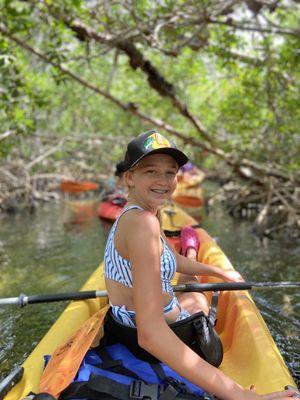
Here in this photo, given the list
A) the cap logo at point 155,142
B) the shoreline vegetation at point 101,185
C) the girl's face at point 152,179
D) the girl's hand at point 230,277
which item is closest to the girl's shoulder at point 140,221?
the girl's face at point 152,179

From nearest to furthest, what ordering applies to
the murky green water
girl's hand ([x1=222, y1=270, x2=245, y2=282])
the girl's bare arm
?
1. the girl's bare arm
2. girl's hand ([x1=222, y1=270, x2=245, y2=282])
3. the murky green water

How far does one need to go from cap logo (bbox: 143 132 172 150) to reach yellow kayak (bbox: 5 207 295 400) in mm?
1208

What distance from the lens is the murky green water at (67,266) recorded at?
13.2 ft

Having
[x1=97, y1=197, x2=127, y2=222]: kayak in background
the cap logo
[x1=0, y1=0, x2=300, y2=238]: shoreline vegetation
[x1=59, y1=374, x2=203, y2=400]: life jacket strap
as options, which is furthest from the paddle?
[x1=97, y1=197, x2=127, y2=222]: kayak in background

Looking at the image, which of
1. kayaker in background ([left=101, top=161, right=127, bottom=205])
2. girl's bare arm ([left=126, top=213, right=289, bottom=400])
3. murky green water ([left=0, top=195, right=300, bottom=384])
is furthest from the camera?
kayaker in background ([left=101, top=161, right=127, bottom=205])

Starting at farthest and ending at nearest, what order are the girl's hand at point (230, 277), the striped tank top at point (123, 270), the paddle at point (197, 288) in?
the girl's hand at point (230, 277), the paddle at point (197, 288), the striped tank top at point (123, 270)

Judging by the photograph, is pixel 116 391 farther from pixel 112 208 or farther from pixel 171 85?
pixel 112 208

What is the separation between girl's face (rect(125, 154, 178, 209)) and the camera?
1.95 metres

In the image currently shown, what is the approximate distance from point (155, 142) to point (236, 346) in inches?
54.3

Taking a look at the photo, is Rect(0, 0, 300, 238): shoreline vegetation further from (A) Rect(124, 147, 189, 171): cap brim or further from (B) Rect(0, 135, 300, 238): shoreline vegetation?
(A) Rect(124, 147, 189, 171): cap brim

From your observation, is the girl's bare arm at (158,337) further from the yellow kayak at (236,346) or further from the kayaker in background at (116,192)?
the kayaker in background at (116,192)

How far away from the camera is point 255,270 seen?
6.19 meters

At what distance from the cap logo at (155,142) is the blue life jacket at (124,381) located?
3.32 feet

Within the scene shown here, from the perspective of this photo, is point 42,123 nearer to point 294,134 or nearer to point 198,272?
point 294,134
